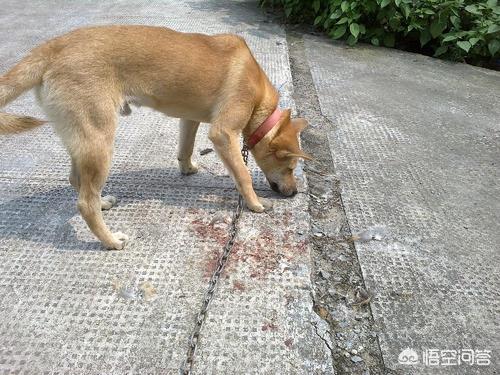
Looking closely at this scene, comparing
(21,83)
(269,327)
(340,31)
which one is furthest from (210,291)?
(340,31)

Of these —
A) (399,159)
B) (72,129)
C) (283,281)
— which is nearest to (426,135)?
(399,159)

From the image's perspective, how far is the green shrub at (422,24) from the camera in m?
5.78

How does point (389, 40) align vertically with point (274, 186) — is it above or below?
above

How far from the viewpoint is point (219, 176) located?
3496mm

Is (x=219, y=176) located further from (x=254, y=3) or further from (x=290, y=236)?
(x=254, y=3)

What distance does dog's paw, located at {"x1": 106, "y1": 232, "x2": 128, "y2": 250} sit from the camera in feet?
8.65

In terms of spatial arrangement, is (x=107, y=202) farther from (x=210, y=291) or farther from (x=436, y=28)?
(x=436, y=28)

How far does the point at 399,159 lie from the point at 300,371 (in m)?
2.38

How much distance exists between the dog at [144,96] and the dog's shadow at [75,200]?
0.63 ft

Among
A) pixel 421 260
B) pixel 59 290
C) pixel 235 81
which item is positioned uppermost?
pixel 235 81

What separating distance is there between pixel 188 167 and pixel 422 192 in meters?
1.90

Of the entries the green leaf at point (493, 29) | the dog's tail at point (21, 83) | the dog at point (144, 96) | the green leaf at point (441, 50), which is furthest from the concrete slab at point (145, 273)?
the green leaf at point (493, 29)

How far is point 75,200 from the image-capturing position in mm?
3057

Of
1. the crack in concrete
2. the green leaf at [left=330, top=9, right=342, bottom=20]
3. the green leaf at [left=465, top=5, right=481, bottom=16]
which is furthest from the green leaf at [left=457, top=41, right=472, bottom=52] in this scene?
the crack in concrete
